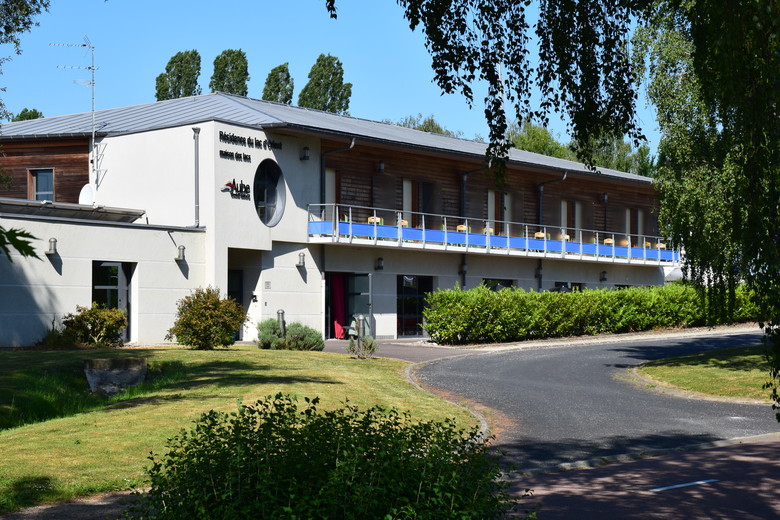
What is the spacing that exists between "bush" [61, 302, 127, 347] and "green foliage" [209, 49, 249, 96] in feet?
177

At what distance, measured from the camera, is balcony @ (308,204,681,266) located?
35.7 metres

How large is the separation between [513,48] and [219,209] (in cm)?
2398

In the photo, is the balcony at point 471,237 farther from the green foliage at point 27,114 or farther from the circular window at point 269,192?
the green foliage at point 27,114

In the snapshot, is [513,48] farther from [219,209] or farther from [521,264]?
[521,264]

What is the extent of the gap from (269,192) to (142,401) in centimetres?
1876

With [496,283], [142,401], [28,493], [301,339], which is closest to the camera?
[28,493]

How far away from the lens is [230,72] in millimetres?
78938

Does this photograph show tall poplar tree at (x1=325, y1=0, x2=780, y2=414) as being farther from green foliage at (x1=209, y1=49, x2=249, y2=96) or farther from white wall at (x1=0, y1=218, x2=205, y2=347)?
green foliage at (x1=209, y1=49, x2=249, y2=96)

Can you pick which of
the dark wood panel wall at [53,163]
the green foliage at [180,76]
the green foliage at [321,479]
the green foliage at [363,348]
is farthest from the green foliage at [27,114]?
the green foliage at [321,479]

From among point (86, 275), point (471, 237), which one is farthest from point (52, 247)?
point (471, 237)

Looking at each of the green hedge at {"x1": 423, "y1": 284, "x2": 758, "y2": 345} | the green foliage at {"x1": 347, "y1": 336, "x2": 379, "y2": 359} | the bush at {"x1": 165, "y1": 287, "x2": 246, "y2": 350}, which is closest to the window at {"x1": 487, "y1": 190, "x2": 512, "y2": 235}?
the green hedge at {"x1": 423, "y1": 284, "x2": 758, "y2": 345}

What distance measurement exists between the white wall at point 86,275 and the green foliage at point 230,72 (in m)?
48.8

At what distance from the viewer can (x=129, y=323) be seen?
99.9 feet

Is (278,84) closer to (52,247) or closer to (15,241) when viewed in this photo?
(52,247)
